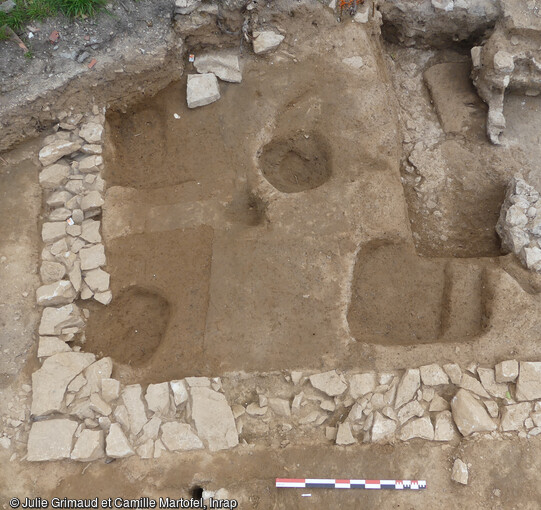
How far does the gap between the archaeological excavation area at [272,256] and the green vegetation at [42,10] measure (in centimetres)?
9

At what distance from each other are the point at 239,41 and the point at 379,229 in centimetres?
280

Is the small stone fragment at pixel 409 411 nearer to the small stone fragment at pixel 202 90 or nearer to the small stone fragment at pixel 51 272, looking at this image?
the small stone fragment at pixel 51 272

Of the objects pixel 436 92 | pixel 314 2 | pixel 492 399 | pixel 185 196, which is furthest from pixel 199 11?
pixel 492 399

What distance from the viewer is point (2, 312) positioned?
4301mm

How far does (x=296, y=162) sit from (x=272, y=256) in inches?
53.2

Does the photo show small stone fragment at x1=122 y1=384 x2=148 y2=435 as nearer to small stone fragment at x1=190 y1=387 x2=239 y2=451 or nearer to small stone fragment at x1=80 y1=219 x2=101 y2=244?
small stone fragment at x1=190 y1=387 x2=239 y2=451

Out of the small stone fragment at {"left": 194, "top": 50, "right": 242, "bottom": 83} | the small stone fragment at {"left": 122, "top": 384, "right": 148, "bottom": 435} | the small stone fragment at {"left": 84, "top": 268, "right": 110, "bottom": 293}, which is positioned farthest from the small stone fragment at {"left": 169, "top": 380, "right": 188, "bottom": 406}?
the small stone fragment at {"left": 194, "top": 50, "right": 242, "bottom": 83}

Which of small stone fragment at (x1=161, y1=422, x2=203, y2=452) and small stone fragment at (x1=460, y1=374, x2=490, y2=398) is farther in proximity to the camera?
small stone fragment at (x1=460, y1=374, x2=490, y2=398)

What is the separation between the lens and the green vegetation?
4.74 metres

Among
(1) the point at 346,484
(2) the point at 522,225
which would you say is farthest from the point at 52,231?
(2) the point at 522,225

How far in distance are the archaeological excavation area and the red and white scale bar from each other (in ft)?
0.06

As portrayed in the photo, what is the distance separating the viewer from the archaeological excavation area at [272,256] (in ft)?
12.6

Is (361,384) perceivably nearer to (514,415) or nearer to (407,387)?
(407,387)

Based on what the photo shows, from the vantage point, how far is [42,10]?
4.79 meters
